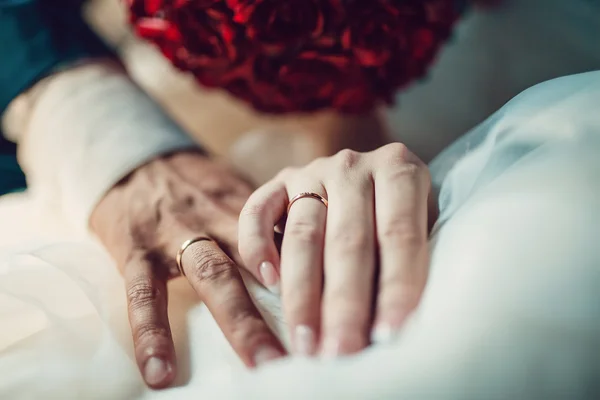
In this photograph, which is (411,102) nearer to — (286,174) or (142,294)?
(286,174)

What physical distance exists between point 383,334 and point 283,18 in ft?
1.09

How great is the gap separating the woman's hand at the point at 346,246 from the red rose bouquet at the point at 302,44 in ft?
0.57

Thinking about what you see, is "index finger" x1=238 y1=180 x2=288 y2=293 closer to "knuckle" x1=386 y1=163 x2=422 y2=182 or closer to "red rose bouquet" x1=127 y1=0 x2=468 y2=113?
"knuckle" x1=386 y1=163 x2=422 y2=182

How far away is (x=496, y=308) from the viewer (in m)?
0.27

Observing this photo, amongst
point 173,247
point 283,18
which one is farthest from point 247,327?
point 283,18

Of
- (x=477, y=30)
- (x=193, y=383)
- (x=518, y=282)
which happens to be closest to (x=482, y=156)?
(x=518, y=282)

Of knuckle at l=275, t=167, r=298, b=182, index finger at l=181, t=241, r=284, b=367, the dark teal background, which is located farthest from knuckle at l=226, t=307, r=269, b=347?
the dark teal background

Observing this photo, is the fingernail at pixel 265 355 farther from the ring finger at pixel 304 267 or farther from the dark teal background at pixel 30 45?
the dark teal background at pixel 30 45

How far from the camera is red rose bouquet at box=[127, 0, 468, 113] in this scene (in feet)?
1.69

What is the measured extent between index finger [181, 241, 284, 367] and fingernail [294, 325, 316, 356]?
0.02 metres

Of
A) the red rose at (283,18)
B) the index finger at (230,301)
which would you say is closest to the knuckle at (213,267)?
the index finger at (230,301)

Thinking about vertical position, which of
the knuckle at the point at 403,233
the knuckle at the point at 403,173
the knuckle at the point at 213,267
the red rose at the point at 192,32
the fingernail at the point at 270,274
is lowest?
the knuckle at the point at 213,267

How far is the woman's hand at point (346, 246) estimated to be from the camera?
31 cm

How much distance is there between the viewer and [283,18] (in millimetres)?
510
